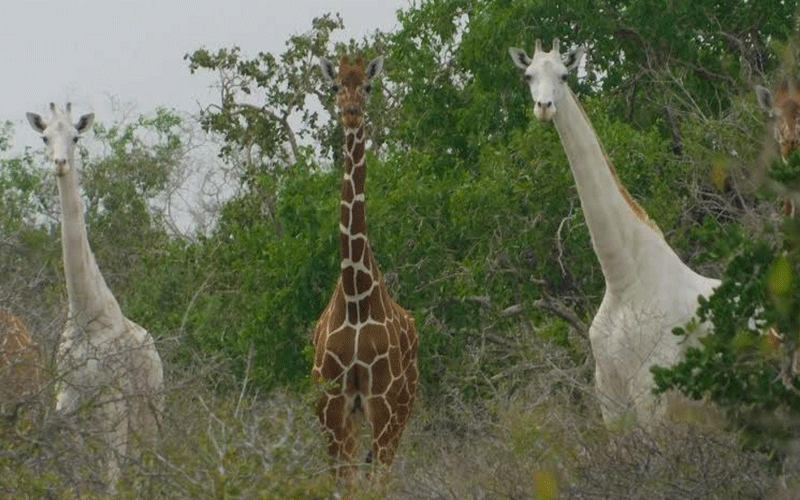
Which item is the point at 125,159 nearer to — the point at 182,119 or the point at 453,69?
the point at 182,119

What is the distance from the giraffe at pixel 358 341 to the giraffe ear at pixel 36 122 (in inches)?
76.7

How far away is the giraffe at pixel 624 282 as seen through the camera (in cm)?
1162

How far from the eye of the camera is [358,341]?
1361 cm

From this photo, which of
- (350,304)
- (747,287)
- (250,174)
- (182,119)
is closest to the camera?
(747,287)

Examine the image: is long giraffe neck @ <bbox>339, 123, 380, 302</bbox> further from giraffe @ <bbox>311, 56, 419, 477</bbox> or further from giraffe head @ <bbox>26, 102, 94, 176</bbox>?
A: giraffe head @ <bbox>26, 102, 94, 176</bbox>

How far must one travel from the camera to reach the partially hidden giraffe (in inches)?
412

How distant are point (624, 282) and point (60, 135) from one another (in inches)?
155

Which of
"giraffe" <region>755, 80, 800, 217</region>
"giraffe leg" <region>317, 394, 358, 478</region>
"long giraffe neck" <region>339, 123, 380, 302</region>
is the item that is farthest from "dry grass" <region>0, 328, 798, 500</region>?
"long giraffe neck" <region>339, 123, 380, 302</region>

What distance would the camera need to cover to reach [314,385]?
1287cm

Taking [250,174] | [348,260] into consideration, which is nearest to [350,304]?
[348,260]

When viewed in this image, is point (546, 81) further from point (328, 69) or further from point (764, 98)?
point (328, 69)

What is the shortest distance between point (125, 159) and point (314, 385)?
2174 cm

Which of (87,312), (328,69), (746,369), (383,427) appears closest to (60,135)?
(87,312)

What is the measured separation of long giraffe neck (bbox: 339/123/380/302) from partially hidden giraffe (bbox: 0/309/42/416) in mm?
2706
